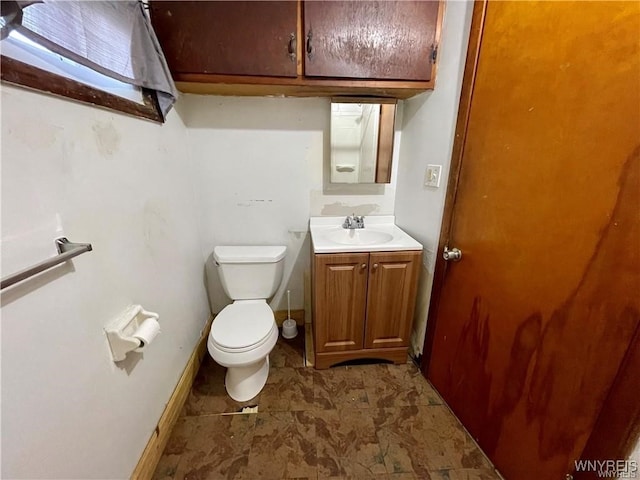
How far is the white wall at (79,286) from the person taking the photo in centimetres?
60

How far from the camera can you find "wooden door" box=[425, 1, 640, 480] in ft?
2.14

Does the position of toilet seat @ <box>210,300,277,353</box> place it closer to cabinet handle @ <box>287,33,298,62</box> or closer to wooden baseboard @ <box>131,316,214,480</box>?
wooden baseboard @ <box>131,316,214,480</box>

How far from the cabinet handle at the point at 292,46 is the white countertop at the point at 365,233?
0.94 meters

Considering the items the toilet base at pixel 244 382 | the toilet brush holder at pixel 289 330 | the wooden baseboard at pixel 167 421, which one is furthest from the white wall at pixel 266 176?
the toilet base at pixel 244 382

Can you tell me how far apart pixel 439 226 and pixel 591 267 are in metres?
0.67

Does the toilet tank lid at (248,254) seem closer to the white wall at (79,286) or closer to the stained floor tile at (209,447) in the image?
the white wall at (79,286)

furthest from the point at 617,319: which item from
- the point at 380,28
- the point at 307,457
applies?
the point at 380,28

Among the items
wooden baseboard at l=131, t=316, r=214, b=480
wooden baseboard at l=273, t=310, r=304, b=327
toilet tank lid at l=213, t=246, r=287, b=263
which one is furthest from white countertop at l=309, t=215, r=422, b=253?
wooden baseboard at l=131, t=316, r=214, b=480

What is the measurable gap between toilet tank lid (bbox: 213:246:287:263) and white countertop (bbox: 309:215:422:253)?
27 centimetres

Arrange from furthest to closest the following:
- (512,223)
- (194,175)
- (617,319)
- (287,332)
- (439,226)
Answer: (287,332) → (194,175) → (439,226) → (512,223) → (617,319)

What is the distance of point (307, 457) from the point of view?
117 cm

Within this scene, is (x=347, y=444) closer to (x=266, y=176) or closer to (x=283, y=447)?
(x=283, y=447)

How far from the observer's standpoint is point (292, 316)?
2062mm

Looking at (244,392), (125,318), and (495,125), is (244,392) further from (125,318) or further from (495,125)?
(495,125)
